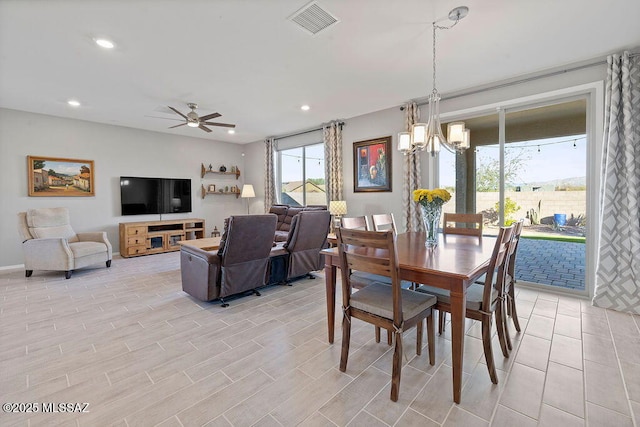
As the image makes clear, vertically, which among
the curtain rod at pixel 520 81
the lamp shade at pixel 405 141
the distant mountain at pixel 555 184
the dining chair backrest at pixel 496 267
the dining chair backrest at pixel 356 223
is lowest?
the dining chair backrest at pixel 496 267

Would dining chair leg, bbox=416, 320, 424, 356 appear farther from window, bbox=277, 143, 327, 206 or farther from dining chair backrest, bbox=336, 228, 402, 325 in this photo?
window, bbox=277, 143, 327, 206

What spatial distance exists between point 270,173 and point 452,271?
234 inches

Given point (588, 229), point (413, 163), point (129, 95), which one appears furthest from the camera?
point (413, 163)

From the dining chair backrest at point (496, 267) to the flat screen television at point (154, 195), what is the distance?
21.8ft

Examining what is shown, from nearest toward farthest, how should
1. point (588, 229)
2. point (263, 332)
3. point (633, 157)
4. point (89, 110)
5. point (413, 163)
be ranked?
point (263, 332), point (633, 157), point (588, 229), point (413, 163), point (89, 110)

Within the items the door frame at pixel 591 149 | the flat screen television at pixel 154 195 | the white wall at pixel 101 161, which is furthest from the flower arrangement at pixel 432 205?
the flat screen television at pixel 154 195

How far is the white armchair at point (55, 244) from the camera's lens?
4219mm

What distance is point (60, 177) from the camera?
527cm

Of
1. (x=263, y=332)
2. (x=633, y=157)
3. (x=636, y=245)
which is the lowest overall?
(x=263, y=332)

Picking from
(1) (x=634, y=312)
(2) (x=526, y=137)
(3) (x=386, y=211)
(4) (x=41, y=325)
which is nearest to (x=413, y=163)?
(3) (x=386, y=211)

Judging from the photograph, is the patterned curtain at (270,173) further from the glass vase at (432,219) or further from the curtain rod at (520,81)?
the glass vase at (432,219)

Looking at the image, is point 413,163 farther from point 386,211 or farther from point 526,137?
point 526,137

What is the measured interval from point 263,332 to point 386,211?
3.14 m

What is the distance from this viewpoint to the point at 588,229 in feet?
10.9
